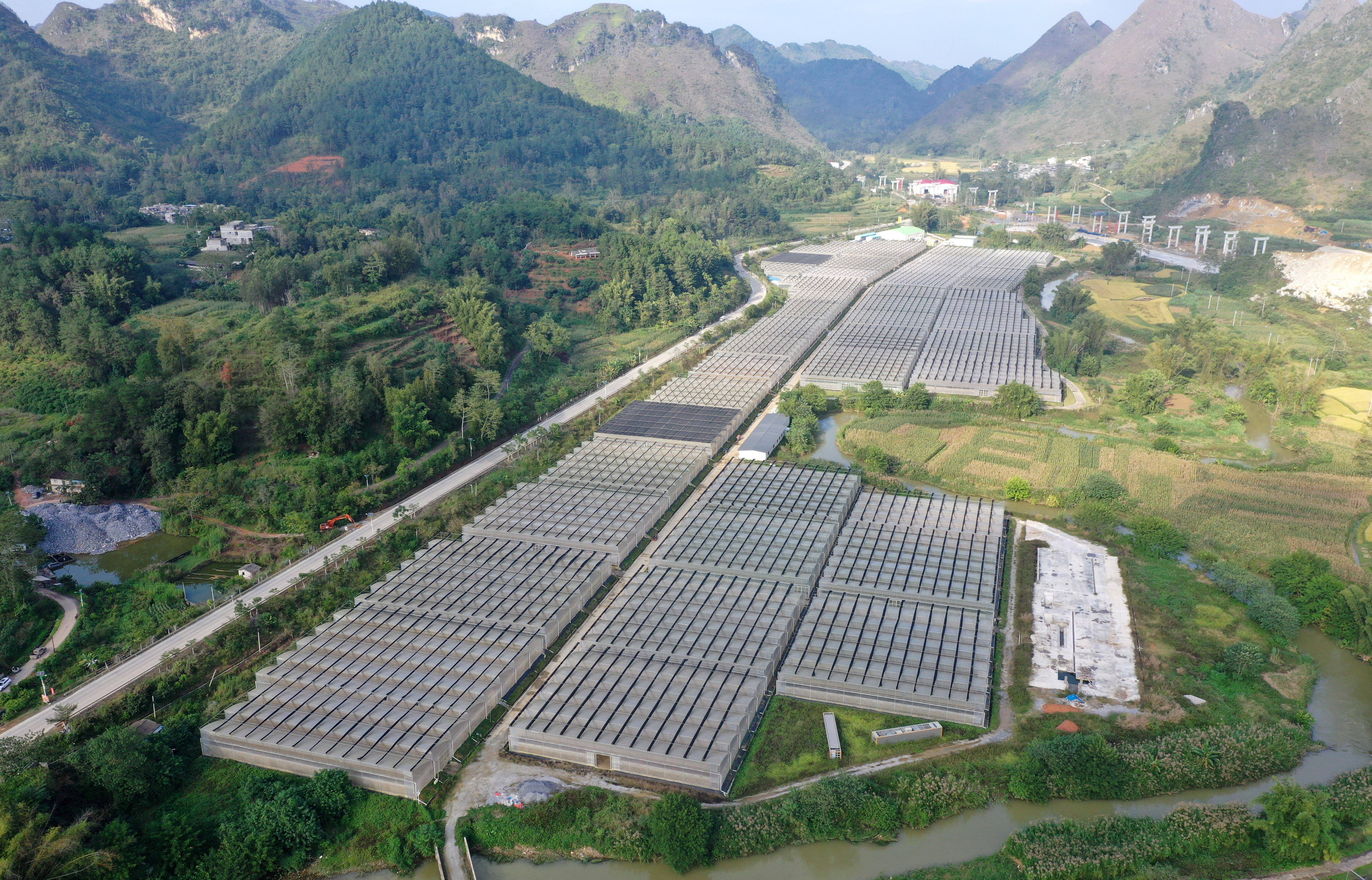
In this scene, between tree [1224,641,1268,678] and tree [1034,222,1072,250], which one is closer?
tree [1224,641,1268,678]

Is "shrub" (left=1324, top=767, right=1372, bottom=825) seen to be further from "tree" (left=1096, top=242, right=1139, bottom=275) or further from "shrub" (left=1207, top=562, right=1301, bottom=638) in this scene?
"tree" (left=1096, top=242, right=1139, bottom=275)

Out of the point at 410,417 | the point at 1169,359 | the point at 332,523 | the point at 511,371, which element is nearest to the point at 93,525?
the point at 332,523

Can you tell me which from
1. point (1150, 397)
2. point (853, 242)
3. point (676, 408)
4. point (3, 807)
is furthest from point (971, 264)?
point (3, 807)

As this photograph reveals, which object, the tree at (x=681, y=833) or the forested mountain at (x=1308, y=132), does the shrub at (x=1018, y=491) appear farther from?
the forested mountain at (x=1308, y=132)

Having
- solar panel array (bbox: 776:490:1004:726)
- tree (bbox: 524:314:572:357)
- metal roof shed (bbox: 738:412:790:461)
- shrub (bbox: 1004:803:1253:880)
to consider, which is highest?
tree (bbox: 524:314:572:357)

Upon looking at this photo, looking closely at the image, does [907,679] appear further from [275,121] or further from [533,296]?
[275,121]

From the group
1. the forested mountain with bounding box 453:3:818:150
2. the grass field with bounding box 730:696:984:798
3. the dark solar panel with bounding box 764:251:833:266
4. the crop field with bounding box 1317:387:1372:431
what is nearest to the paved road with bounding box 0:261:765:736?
the grass field with bounding box 730:696:984:798

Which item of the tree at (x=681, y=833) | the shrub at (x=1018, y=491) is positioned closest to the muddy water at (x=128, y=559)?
the tree at (x=681, y=833)
